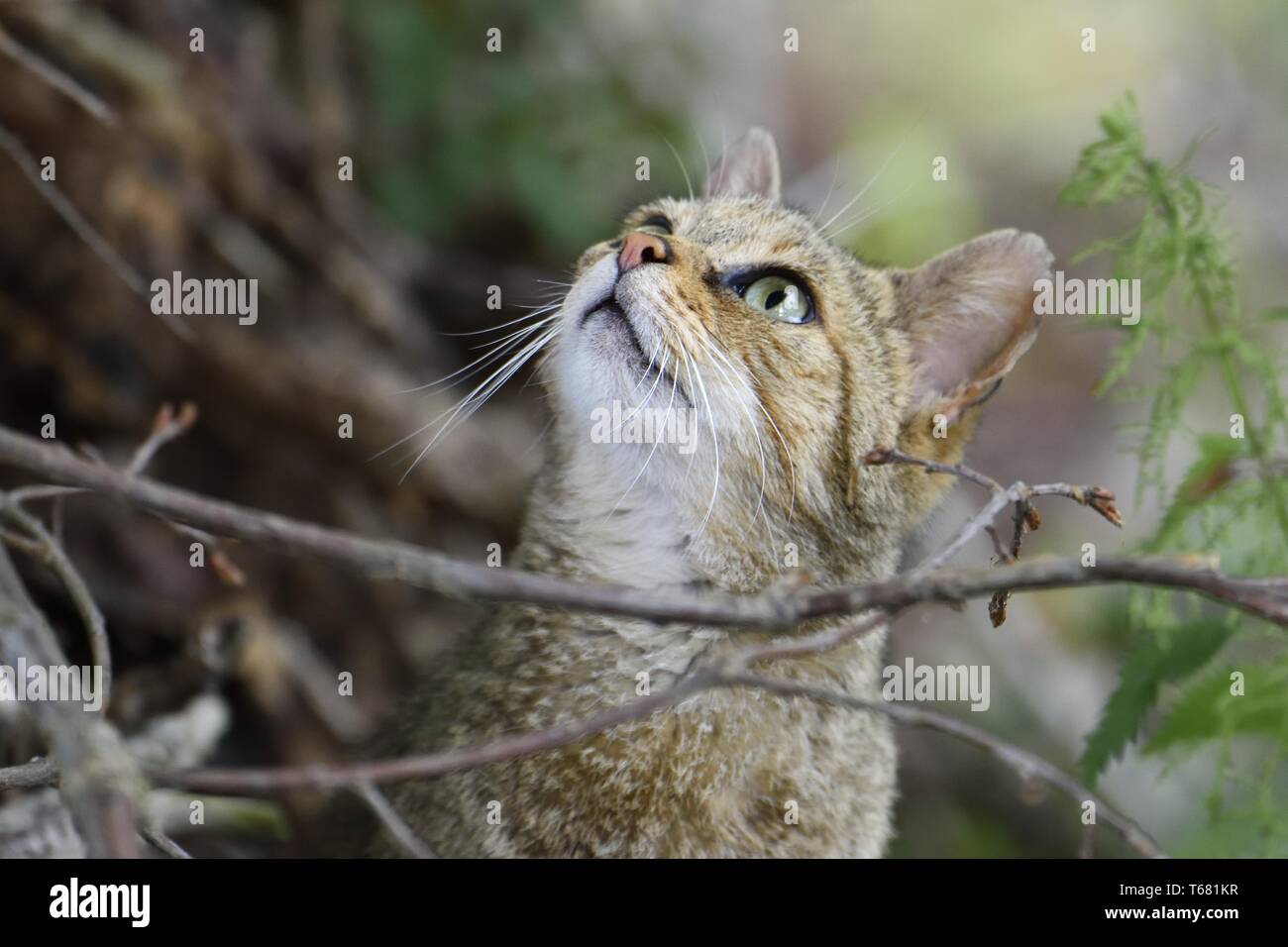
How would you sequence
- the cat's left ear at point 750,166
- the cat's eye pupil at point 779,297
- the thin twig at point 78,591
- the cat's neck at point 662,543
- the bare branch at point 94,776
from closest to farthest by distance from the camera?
the bare branch at point 94,776 → the thin twig at point 78,591 → the cat's neck at point 662,543 → the cat's eye pupil at point 779,297 → the cat's left ear at point 750,166

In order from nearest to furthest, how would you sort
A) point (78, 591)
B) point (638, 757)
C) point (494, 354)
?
point (78, 591)
point (638, 757)
point (494, 354)

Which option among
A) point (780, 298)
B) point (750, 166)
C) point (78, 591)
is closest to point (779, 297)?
point (780, 298)

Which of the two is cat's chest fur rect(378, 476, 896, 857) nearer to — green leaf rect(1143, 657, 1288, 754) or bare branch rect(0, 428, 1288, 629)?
green leaf rect(1143, 657, 1288, 754)

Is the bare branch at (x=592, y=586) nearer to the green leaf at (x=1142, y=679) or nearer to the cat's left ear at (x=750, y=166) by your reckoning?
the green leaf at (x=1142, y=679)

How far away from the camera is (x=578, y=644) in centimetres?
272

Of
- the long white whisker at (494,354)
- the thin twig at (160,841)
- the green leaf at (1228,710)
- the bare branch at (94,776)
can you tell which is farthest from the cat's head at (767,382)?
the bare branch at (94,776)

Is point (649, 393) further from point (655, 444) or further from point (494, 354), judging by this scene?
point (494, 354)

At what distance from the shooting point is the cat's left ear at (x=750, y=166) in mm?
3502

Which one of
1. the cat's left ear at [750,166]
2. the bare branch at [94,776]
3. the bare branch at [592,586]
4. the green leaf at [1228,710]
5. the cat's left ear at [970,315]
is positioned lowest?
the bare branch at [94,776]

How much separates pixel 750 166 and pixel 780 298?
870 millimetres

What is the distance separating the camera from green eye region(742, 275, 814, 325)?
278 centimetres

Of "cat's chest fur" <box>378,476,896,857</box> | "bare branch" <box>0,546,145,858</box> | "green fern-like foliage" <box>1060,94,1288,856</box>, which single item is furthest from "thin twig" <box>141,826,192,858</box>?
"green fern-like foliage" <box>1060,94,1288,856</box>

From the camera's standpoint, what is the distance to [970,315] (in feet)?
9.46
